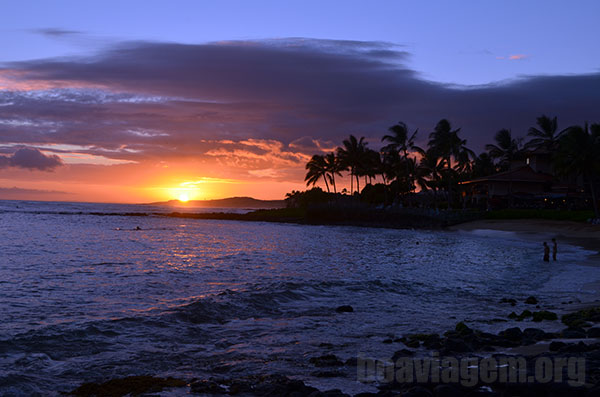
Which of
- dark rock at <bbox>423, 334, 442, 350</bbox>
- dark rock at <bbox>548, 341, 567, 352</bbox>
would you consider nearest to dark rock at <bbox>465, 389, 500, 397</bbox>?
dark rock at <bbox>548, 341, 567, 352</bbox>

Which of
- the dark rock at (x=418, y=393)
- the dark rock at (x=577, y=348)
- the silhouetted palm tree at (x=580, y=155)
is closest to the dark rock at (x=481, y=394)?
the dark rock at (x=418, y=393)

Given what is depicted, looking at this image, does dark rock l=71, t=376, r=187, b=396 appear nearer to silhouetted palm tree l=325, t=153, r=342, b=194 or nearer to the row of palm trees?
the row of palm trees

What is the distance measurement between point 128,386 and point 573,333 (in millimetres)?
7985

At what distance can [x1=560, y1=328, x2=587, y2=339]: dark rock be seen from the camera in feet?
28.9

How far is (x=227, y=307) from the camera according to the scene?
12984mm

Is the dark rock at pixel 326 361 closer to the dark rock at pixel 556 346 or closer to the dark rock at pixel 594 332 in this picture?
the dark rock at pixel 556 346

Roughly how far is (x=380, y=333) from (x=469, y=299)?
6.04 metres

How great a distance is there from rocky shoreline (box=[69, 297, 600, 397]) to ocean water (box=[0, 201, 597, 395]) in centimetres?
36

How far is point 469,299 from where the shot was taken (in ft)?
49.1

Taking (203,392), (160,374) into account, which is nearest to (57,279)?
(160,374)

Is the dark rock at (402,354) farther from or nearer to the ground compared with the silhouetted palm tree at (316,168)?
nearer to the ground

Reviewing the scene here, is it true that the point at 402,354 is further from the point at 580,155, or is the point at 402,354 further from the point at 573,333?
the point at 580,155

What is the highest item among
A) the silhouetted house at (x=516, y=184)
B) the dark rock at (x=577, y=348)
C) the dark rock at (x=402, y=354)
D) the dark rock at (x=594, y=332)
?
the silhouetted house at (x=516, y=184)

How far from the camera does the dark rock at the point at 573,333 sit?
347 inches
